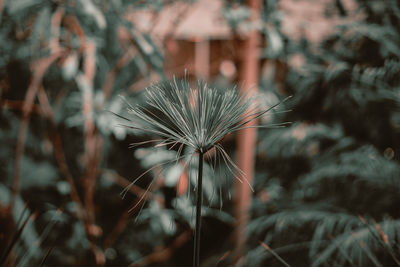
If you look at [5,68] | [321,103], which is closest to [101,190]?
[5,68]

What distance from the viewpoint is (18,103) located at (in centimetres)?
120

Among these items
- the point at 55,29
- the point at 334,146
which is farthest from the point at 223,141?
the point at 55,29

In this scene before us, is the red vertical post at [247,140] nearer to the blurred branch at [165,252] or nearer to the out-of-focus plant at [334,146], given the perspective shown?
the out-of-focus plant at [334,146]

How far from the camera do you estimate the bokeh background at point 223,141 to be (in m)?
0.97

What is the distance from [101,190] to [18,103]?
497 millimetres

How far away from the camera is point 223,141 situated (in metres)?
1.22

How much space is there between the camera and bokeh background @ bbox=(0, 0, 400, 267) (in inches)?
38.1

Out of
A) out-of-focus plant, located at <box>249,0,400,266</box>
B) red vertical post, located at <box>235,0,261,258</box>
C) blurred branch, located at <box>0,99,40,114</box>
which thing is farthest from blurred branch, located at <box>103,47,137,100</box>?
out-of-focus plant, located at <box>249,0,400,266</box>

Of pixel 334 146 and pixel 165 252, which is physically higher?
pixel 334 146

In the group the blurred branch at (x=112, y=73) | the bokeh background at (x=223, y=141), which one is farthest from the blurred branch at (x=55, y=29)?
the blurred branch at (x=112, y=73)

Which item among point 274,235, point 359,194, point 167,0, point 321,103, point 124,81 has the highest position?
point 167,0

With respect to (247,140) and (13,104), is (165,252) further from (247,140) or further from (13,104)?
(13,104)

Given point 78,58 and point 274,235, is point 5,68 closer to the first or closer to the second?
point 78,58

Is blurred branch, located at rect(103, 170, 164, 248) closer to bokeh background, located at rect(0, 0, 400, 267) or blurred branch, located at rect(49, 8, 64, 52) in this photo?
bokeh background, located at rect(0, 0, 400, 267)
